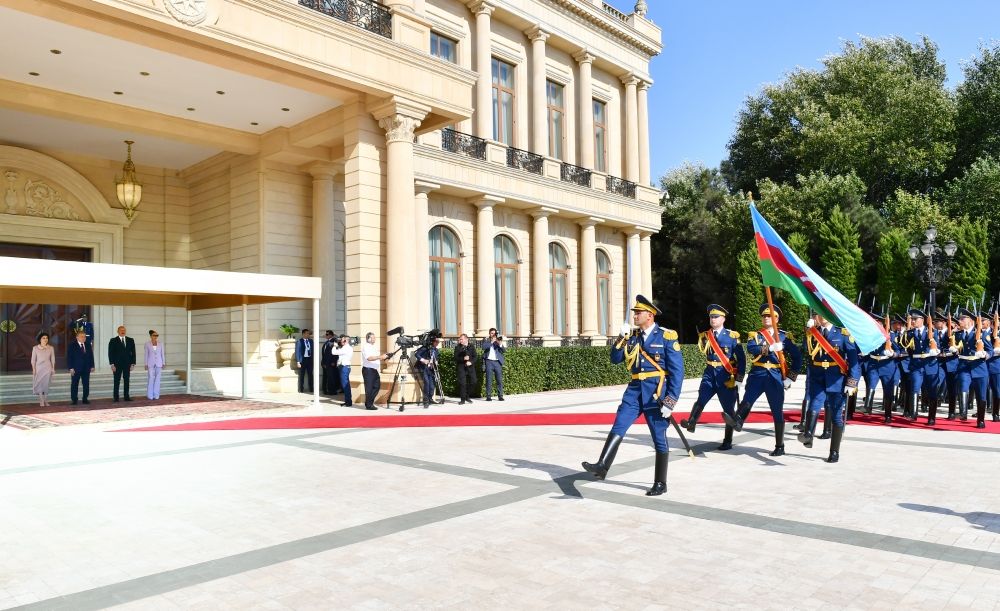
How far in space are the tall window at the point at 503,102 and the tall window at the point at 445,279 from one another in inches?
173

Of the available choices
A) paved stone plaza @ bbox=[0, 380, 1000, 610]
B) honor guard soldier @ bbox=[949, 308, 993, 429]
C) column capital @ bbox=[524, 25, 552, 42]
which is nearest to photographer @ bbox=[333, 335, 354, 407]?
paved stone plaza @ bbox=[0, 380, 1000, 610]

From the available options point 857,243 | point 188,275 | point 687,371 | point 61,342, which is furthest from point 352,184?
point 857,243

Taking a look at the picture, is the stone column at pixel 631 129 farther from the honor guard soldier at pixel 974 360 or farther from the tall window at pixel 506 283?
the honor guard soldier at pixel 974 360

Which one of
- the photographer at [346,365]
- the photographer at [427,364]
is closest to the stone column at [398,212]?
the photographer at [427,364]

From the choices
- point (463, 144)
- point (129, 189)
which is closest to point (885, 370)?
point (463, 144)

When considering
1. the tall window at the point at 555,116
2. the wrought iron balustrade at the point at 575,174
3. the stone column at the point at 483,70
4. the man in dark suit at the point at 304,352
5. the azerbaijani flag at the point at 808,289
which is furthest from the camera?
the tall window at the point at 555,116

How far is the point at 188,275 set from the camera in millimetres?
13953

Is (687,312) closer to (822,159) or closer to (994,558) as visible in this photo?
(822,159)

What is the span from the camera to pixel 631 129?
32281mm

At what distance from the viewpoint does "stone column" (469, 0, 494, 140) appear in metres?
25.1

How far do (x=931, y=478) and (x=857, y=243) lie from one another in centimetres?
2916

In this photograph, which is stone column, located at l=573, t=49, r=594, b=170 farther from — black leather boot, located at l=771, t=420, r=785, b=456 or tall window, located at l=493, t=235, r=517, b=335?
black leather boot, located at l=771, t=420, r=785, b=456

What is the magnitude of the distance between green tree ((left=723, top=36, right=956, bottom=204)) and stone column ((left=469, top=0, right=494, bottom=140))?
2128 cm

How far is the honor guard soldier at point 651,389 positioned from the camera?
7243 millimetres
